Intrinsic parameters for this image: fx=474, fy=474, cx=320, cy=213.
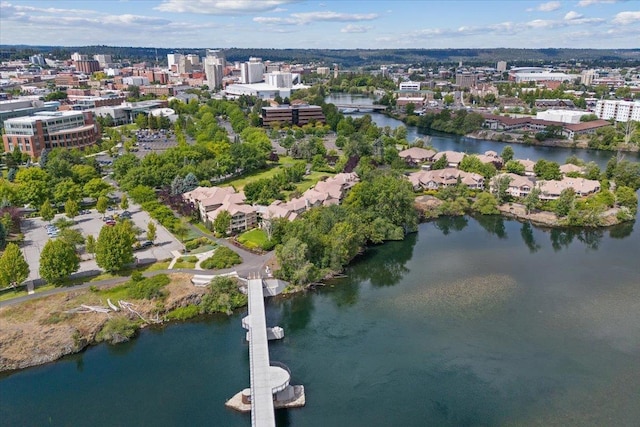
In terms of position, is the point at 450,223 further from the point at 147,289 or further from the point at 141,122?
the point at 141,122

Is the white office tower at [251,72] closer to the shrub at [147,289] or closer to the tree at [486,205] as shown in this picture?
the tree at [486,205]

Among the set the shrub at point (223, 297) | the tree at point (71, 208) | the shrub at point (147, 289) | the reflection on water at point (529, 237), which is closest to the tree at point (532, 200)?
the reflection on water at point (529, 237)

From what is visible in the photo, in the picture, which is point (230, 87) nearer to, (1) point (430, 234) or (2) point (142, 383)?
(1) point (430, 234)

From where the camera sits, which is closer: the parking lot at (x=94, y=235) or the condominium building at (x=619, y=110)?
the parking lot at (x=94, y=235)

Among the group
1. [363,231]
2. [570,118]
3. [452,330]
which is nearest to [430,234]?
[363,231]

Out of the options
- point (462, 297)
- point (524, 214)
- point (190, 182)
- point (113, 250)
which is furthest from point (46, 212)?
point (524, 214)

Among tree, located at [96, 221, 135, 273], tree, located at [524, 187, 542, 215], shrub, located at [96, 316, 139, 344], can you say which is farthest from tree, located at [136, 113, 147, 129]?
tree, located at [524, 187, 542, 215]
